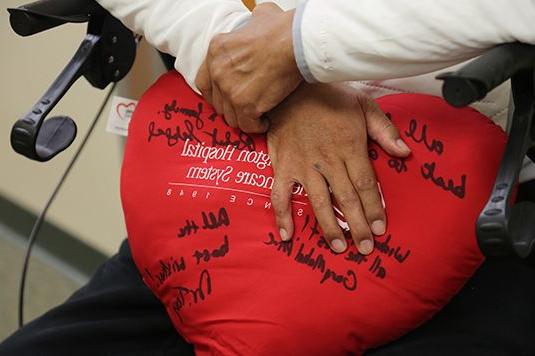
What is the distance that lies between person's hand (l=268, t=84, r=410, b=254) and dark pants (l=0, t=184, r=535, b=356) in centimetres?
12

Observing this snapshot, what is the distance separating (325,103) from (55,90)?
0.27 m

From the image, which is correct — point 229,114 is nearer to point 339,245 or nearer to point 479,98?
point 339,245

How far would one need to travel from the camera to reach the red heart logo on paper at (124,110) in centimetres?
107

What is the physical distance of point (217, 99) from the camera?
2.80 ft

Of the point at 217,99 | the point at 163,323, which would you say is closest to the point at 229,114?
the point at 217,99

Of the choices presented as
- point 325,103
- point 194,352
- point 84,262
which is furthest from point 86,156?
point 325,103

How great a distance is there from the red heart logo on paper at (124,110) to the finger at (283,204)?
315 millimetres

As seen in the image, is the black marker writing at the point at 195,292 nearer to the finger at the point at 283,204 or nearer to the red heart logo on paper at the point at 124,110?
the finger at the point at 283,204

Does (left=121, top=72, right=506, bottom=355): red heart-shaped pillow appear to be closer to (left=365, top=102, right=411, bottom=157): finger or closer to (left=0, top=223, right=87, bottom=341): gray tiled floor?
(left=365, top=102, right=411, bottom=157): finger

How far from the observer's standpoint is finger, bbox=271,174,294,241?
799mm

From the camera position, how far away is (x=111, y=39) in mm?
960

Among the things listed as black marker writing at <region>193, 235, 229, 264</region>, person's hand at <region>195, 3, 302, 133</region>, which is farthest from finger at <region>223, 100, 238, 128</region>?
black marker writing at <region>193, 235, 229, 264</region>

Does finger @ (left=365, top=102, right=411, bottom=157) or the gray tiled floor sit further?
the gray tiled floor

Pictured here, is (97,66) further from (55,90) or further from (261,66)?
(261,66)
